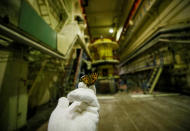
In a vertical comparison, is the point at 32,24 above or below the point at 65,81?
above

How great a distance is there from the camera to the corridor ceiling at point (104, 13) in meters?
5.31

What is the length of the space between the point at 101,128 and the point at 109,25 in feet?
27.6

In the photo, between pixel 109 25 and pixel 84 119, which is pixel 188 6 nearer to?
pixel 84 119

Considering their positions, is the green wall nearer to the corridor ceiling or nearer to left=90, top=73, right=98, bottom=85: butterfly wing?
left=90, top=73, right=98, bottom=85: butterfly wing

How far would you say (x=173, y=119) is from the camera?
1.41 m

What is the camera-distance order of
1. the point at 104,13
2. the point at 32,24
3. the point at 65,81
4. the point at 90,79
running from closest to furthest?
the point at 90,79, the point at 32,24, the point at 65,81, the point at 104,13

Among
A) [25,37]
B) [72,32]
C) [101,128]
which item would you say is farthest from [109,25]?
[101,128]

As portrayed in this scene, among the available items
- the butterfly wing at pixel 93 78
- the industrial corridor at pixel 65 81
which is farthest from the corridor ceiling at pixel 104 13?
the butterfly wing at pixel 93 78

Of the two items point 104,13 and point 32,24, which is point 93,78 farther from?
point 104,13

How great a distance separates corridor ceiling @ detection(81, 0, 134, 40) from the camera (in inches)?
209

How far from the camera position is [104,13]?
20.4ft

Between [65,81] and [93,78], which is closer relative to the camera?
[93,78]

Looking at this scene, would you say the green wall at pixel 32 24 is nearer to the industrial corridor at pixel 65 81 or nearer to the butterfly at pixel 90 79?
the industrial corridor at pixel 65 81

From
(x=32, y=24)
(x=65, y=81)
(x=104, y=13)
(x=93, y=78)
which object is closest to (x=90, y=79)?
(x=93, y=78)
